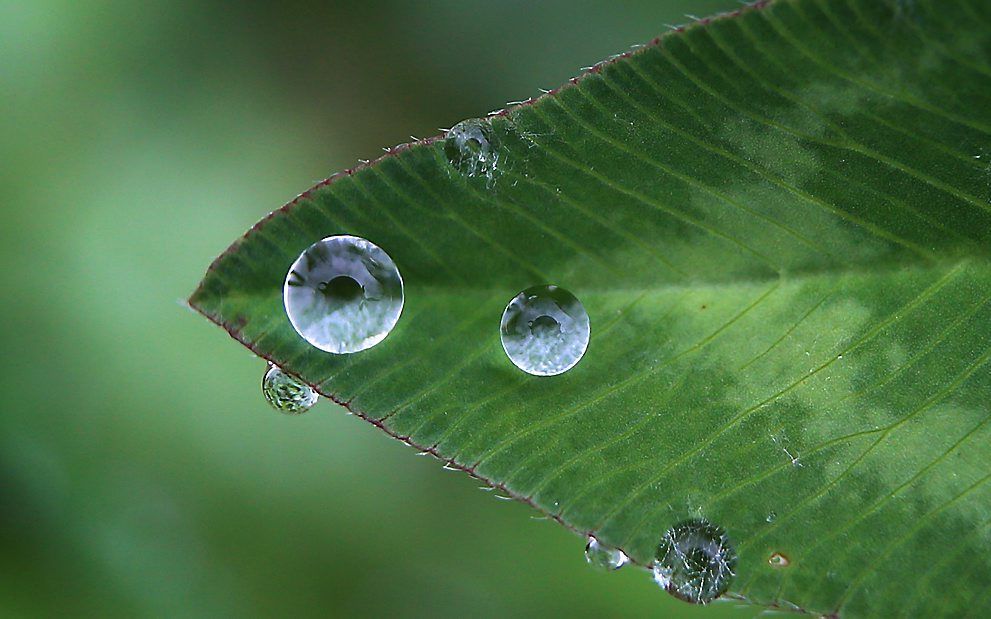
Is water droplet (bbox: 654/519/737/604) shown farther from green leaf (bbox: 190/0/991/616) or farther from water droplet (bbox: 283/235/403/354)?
water droplet (bbox: 283/235/403/354)

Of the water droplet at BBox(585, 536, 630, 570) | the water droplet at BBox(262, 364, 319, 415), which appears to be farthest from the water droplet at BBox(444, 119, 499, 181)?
the water droplet at BBox(585, 536, 630, 570)

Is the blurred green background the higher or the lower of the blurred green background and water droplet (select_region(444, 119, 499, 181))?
the higher

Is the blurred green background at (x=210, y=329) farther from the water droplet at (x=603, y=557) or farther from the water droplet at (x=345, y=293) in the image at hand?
the water droplet at (x=345, y=293)

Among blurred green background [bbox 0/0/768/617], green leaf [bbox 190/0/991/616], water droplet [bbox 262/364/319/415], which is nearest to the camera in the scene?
green leaf [bbox 190/0/991/616]

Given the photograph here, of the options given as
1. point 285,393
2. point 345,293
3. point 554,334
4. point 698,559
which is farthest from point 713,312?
point 285,393

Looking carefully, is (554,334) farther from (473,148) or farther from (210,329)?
(210,329)

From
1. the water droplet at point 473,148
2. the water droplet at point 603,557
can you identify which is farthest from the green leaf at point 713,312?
the water droplet at point 603,557
